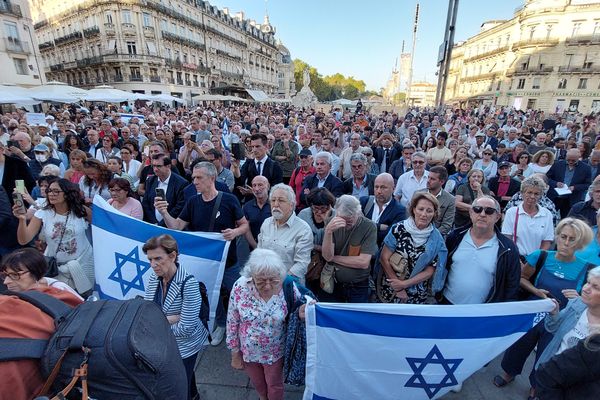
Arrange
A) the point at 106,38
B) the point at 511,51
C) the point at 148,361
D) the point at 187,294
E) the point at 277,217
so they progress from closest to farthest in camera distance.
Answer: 1. the point at 148,361
2. the point at 187,294
3. the point at 277,217
4. the point at 106,38
5. the point at 511,51

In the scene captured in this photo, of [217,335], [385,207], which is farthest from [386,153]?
[217,335]

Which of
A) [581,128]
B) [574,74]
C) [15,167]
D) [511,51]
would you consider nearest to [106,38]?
[15,167]

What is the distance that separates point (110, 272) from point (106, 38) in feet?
170

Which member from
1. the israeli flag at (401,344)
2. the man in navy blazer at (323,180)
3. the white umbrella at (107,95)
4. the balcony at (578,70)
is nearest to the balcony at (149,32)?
the white umbrella at (107,95)

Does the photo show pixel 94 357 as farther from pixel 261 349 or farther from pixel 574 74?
pixel 574 74

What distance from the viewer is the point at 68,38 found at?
1859 inches

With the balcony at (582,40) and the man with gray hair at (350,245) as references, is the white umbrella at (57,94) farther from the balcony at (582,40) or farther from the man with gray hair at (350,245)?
the balcony at (582,40)

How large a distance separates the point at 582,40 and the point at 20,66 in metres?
68.8

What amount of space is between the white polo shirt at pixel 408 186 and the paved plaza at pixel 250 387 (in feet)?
7.80

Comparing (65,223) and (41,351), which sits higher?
(41,351)

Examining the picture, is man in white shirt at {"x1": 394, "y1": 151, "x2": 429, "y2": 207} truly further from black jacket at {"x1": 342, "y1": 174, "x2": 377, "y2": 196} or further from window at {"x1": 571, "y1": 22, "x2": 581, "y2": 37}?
window at {"x1": 571, "y1": 22, "x2": 581, "y2": 37}

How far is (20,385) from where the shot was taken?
1.09 meters

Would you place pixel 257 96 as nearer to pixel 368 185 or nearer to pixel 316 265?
pixel 368 185

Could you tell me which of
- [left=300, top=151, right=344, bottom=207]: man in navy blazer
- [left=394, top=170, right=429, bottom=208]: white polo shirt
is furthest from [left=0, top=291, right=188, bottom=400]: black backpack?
[left=394, top=170, right=429, bottom=208]: white polo shirt
